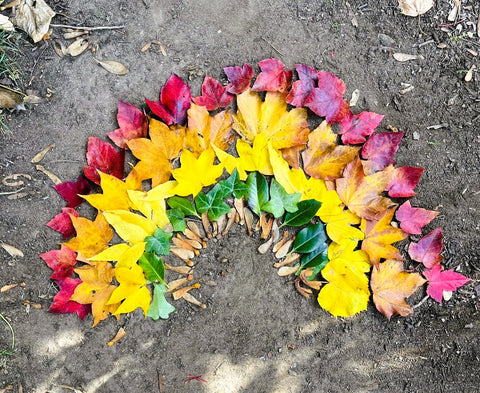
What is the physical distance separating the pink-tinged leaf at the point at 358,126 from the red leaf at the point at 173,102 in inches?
27.4

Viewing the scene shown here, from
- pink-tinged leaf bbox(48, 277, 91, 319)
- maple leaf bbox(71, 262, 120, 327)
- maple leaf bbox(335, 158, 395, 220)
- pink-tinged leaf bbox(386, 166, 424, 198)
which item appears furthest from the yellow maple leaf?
pink-tinged leaf bbox(48, 277, 91, 319)

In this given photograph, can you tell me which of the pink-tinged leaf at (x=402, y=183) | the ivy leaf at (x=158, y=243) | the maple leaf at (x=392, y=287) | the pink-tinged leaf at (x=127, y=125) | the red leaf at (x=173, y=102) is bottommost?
the maple leaf at (x=392, y=287)

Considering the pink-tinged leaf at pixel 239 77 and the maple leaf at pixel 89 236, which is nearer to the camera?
the maple leaf at pixel 89 236

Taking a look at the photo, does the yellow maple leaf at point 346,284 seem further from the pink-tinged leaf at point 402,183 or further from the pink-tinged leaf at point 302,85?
the pink-tinged leaf at point 302,85

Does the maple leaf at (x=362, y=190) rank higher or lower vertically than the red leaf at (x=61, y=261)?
higher

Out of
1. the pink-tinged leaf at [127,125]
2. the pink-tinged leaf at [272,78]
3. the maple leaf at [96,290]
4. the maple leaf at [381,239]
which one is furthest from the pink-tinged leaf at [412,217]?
the maple leaf at [96,290]

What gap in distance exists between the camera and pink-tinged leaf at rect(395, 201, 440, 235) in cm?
211

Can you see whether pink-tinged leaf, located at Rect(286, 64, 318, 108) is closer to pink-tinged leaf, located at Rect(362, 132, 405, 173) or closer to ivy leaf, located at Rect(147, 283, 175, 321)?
pink-tinged leaf, located at Rect(362, 132, 405, 173)

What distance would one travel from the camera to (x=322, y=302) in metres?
2.08

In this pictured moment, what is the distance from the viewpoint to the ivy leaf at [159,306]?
6.74ft

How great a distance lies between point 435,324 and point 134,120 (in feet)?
5.23

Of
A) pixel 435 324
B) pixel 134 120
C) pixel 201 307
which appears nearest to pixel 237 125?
pixel 134 120

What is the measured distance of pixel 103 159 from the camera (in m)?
2.07

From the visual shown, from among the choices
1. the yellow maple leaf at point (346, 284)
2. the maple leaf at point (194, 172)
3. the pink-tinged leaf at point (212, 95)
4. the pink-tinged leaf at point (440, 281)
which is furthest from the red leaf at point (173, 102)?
the pink-tinged leaf at point (440, 281)
